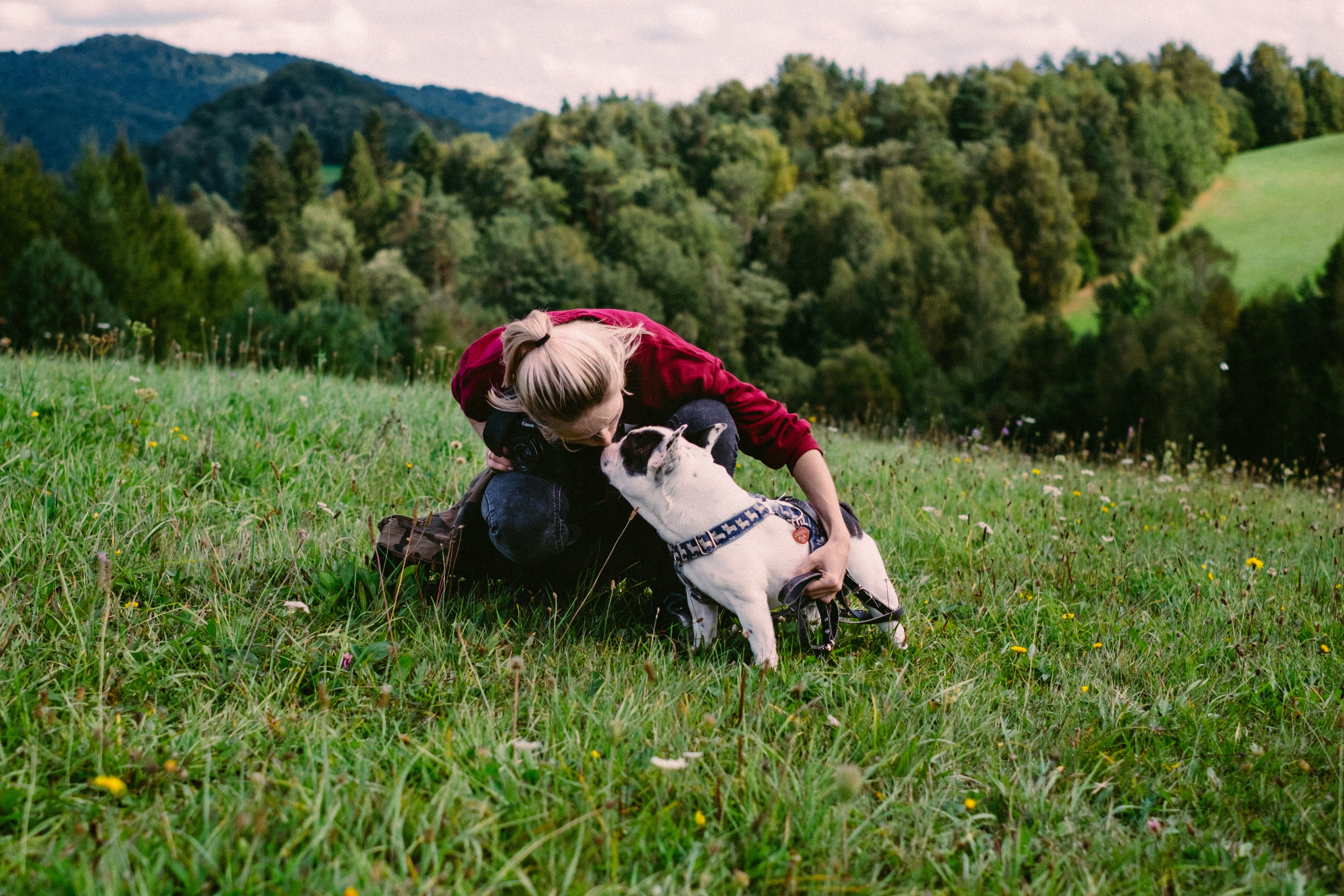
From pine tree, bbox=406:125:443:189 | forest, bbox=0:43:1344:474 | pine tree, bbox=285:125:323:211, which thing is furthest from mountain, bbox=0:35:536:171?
forest, bbox=0:43:1344:474

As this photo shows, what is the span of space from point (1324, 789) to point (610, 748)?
195 cm

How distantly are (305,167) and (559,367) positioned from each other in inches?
2926

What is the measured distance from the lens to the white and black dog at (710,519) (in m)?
2.57

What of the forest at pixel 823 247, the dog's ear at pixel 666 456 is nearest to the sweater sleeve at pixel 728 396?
the dog's ear at pixel 666 456

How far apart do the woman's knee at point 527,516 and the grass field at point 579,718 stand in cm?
26

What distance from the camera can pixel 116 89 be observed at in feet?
522

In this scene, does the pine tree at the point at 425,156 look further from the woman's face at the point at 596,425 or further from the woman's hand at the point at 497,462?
the woman's face at the point at 596,425

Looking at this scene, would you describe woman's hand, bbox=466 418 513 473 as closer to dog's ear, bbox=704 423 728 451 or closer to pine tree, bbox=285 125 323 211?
dog's ear, bbox=704 423 728 451

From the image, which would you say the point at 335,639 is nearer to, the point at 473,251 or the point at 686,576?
the point at 686,576

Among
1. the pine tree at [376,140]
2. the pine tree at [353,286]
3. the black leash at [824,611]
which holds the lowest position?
the black leash at [824,611]

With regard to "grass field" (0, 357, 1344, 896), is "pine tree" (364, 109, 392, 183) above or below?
above

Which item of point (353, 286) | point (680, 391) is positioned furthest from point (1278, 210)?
point (680, 391)

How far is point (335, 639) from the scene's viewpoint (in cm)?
259

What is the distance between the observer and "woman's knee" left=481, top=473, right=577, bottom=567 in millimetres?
2768
